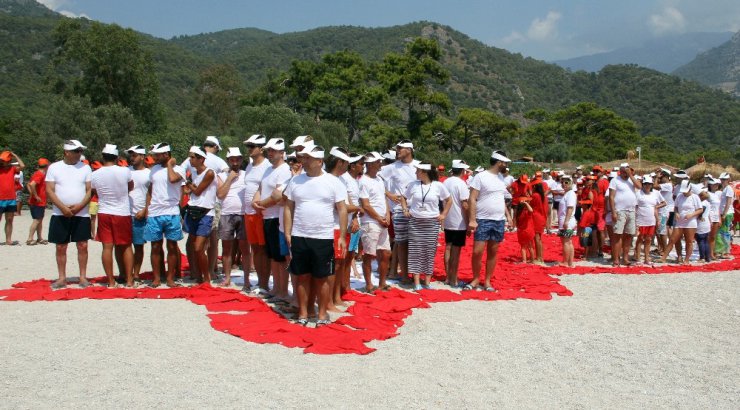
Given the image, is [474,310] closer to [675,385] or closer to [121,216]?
[675,385]

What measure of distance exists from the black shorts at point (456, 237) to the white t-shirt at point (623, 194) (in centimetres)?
386

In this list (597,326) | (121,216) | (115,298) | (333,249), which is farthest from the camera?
(121,216)

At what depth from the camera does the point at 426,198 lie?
8375 millimetres

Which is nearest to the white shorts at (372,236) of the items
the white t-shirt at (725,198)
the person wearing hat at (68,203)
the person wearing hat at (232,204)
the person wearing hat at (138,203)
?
the person wearing hat at (232,204)

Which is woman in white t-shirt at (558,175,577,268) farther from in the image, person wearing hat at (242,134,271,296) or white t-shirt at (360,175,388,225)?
person wearing hat at (242,134,271,296)

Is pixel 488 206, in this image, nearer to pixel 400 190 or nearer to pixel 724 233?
pixel 400 190

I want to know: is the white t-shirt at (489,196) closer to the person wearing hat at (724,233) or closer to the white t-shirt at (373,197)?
the white t-shirt at (373,197)

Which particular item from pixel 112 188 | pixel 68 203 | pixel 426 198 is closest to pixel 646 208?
pixel 426 198

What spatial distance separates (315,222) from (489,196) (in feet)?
10.3

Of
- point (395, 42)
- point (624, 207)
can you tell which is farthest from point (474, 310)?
point (395, 42)

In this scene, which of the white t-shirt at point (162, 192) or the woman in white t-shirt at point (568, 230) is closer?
the white t-shirt at point (162, 192)

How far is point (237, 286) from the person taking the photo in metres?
8.35

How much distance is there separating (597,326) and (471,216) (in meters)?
2.28

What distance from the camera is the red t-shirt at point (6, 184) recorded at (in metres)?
12.2
